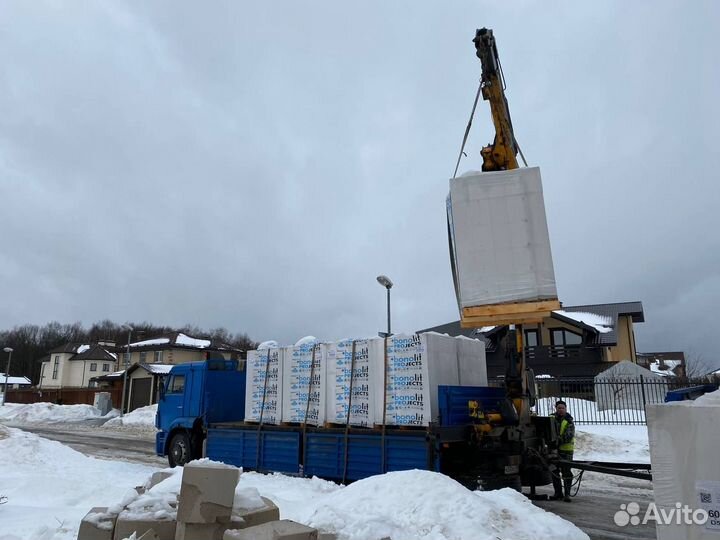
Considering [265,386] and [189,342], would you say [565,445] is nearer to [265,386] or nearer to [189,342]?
[265,386]

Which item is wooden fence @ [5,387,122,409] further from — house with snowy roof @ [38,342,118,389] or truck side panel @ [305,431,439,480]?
truck side panel @ [305,431,439,480]

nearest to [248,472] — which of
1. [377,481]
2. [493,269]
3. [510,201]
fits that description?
[377,481]

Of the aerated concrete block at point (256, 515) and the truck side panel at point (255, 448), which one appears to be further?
the truck side panel at point (255, 448)

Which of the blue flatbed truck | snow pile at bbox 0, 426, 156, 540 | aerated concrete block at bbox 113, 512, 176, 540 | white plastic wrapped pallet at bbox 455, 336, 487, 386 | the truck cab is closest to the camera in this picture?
aerated concrete block at bbox 113, 512, 176, 540

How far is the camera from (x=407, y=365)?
34.0ft

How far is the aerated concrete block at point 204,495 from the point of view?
561 centimetres

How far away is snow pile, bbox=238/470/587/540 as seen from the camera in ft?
19.9

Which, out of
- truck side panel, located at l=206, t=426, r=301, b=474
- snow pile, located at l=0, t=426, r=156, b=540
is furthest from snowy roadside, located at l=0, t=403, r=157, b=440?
truck side panel, located at l=206, t=426, r=301, b=474

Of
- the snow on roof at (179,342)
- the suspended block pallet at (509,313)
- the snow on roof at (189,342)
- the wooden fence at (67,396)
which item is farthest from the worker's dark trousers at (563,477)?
the snow on roof at (189,342)

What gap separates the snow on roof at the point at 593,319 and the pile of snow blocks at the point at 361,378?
90.1ft

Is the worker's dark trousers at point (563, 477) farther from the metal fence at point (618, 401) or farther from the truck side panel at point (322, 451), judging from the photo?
the metal fence at point (618, 401)

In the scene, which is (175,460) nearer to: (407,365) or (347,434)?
(347,434)

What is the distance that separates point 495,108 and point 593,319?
104 ft

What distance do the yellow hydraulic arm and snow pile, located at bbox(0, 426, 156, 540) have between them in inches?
336
